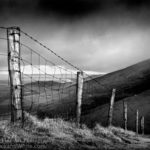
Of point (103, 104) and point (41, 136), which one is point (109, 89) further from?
point (41, 136)

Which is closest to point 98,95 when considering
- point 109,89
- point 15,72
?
point 109,89

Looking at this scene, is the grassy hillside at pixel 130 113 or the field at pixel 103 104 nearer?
the field at pixel 103 104

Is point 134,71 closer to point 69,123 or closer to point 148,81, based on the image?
point 148,81

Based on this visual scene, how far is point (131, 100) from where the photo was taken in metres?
47.3

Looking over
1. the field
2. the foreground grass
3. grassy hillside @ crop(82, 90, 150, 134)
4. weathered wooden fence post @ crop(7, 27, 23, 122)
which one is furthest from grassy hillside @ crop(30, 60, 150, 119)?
weathered wooden fence post @ crop(7, 27, 23, 122)

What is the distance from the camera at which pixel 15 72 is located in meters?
5.80

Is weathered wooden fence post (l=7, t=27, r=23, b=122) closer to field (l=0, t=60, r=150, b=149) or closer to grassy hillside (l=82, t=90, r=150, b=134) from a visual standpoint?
field (l=0, t=60, r=150, b=149)

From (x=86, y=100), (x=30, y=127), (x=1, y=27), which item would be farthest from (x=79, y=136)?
(x=86, y=100)

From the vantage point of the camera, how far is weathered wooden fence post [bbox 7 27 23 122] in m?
5.79

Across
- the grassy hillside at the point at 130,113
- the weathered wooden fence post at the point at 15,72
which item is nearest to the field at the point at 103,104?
the grassy hillside at the point at 130,113

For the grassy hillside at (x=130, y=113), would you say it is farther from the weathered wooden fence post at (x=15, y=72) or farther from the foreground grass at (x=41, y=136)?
the weathered wooden fence post at (x=15, y=72)

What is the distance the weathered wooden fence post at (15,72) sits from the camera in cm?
579

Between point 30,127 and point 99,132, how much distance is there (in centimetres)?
312

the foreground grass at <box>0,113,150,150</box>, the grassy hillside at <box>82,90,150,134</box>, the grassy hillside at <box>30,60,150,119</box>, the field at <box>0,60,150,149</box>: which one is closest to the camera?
the foreground grass at <box>0,113,150,150</box>
